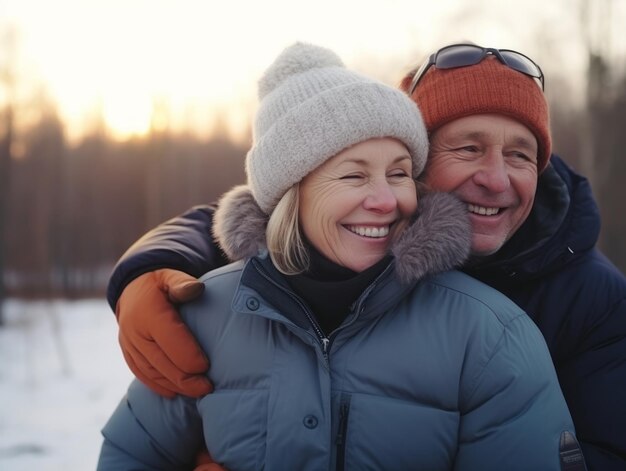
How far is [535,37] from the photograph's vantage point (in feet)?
36.1

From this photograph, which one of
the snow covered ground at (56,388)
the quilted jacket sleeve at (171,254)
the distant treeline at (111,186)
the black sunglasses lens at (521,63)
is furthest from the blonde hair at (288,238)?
the distant treeline at (111,186)

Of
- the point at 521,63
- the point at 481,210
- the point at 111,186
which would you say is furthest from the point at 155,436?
the point at 111,186

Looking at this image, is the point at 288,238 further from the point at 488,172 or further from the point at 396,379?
the point at 488,172

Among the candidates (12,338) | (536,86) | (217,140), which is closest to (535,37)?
(536,86)

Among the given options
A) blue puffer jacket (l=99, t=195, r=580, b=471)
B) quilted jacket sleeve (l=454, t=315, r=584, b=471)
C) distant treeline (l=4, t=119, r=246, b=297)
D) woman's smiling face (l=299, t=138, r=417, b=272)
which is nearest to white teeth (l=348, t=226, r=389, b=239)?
woman's smiling face (l=299, t=138, r=417, b=272)

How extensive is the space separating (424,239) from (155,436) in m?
1.14

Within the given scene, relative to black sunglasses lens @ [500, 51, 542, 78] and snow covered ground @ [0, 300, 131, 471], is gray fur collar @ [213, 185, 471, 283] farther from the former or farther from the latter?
snow covered ground @ [0, 300, 131, 471]

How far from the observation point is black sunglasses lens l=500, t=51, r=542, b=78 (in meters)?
2.11

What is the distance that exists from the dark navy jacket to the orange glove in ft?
2.07

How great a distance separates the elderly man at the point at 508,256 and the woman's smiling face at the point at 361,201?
332 mm

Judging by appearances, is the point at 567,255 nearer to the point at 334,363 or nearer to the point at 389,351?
the point at 389,351

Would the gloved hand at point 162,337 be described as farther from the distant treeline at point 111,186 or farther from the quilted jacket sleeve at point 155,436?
the distant treeline at point 111,186

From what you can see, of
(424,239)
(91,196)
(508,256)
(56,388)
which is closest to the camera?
(424,239)

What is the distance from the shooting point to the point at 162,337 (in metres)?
1.79
